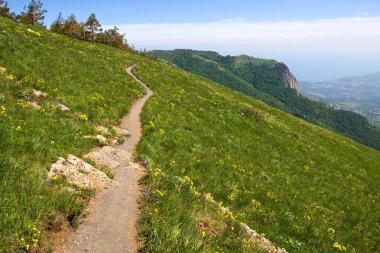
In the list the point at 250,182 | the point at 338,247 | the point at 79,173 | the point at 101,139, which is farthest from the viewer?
the point at 250,182

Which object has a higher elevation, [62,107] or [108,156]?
[62,107]

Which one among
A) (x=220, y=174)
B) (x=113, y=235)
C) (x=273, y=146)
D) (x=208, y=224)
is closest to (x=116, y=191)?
(x=113, y=235)

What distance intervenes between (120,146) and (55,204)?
7.24 metres

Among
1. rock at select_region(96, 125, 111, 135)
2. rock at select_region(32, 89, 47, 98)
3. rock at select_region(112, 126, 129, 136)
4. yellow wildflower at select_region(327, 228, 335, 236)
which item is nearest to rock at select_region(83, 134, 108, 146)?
rock at select_region(96, 125, 111, 135)

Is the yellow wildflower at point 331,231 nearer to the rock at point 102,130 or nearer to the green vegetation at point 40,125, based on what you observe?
the green vegetation at point 40,125

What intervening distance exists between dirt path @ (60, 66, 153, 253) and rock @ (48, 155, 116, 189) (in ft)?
1.44

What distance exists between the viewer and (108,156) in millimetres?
12703

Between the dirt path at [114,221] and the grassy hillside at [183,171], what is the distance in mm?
384

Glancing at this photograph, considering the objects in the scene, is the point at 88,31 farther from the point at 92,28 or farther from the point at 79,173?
the point at 79,173

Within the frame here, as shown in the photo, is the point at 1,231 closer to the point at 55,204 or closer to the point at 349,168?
the point at 55,204

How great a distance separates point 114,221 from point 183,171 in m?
5.92

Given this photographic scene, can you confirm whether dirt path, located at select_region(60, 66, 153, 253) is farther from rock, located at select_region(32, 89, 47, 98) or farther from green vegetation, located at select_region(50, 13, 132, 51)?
green vegetation, located at select_region(50, 13, 132, 51)

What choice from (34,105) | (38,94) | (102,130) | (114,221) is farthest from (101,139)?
(114,221)

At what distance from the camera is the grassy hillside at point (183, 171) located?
7680 mm
